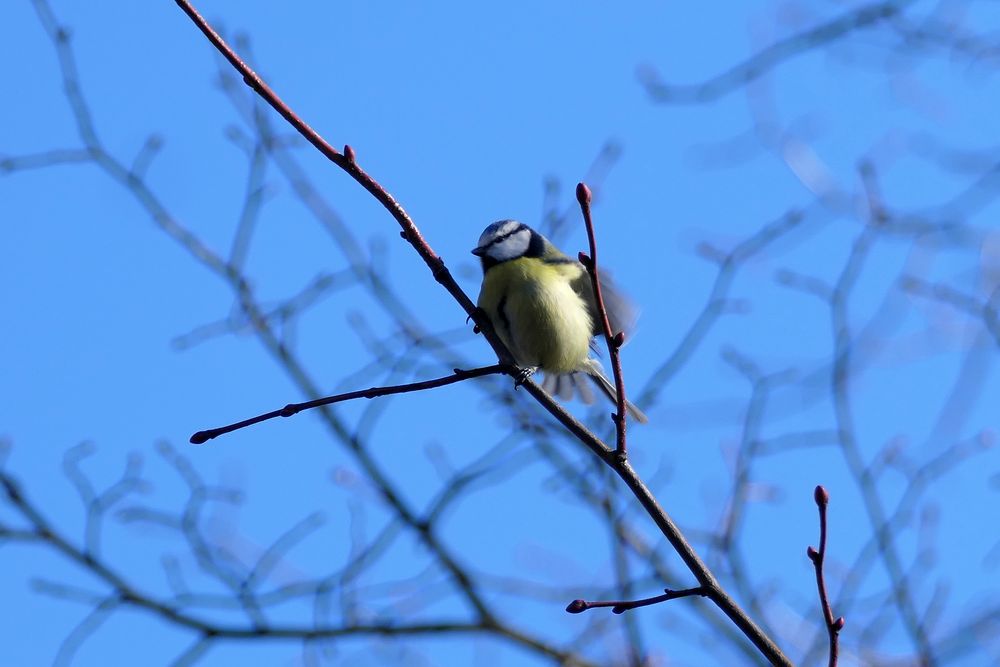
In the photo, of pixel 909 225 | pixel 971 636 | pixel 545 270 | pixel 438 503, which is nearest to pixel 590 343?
pixel 545 270

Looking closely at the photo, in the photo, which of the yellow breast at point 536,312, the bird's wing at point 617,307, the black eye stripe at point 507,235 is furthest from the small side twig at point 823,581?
the black eye stripe at point 507,235

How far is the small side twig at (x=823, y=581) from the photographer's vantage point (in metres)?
1.53

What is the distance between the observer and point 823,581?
1554mm

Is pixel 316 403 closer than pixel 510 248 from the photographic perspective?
Yes

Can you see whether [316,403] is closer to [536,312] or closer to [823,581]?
[823,581]

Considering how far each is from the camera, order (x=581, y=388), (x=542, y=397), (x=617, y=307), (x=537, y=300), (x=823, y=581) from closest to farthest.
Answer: (x=823, y=581), (x=542, y=397), (x=617, y=307), (x=537, y=300), (x=581, y=388)

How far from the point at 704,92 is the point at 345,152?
2.29 m

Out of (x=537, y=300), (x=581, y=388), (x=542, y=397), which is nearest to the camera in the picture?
(x=542, y=397)

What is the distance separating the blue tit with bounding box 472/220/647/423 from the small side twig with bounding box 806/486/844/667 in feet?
5.16

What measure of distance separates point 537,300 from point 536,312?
0.12 feet

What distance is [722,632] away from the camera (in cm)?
367

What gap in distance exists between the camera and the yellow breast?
3365mm

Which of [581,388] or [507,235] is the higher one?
[507,235]

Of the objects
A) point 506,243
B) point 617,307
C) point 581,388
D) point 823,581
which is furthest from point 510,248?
point 823,581
